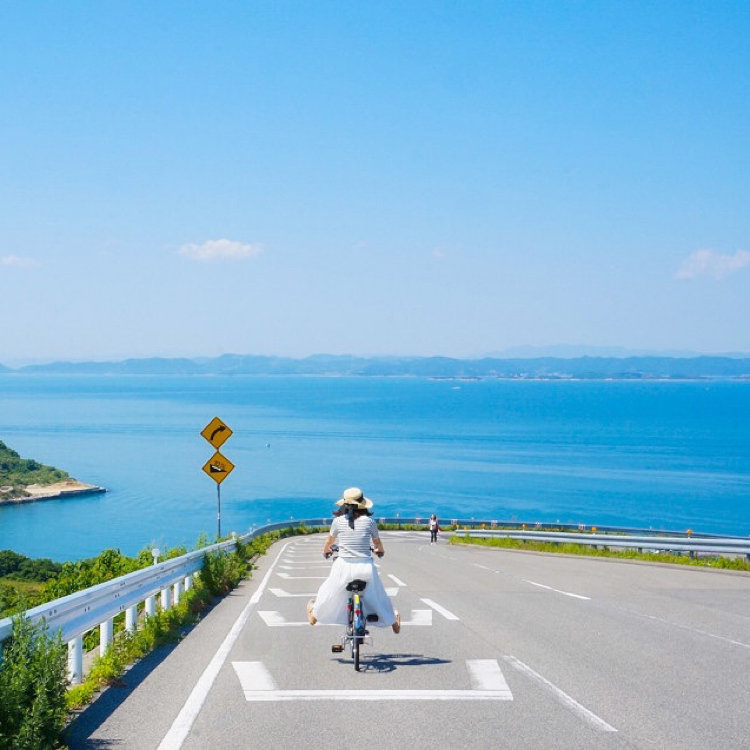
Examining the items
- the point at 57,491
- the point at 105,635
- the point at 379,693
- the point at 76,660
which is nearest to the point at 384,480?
the point at 57,491

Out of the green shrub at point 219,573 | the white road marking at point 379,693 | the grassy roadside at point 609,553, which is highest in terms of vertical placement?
the white road marking at point 379,693

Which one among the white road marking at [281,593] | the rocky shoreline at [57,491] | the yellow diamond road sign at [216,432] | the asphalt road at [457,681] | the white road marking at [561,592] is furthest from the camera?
the rocky shoreline at [57,491]

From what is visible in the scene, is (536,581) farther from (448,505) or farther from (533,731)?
(448,505)

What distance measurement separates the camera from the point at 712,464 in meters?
133

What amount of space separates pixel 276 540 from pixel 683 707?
3968 centimetres

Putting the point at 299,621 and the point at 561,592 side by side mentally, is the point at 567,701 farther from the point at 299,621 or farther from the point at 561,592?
the point at 561,592

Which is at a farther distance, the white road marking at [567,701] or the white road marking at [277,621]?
the white road marking at [277,621]

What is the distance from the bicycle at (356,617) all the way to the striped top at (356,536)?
0.28 metres

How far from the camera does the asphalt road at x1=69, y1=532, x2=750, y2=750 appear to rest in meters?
6.77

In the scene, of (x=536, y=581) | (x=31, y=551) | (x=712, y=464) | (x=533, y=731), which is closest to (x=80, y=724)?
(x=533, y=731)

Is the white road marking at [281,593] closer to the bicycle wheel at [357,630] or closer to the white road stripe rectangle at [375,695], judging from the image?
the bicycle wheel at [357,630]

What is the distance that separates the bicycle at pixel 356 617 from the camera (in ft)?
30.1

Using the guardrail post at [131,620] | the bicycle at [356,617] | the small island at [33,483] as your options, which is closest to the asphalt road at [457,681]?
the bicycle at [356,617]

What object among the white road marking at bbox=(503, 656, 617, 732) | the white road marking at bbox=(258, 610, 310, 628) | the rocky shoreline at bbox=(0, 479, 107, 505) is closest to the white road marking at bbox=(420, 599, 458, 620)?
the white road marking at bbox=(258, 610, 310, 628)
